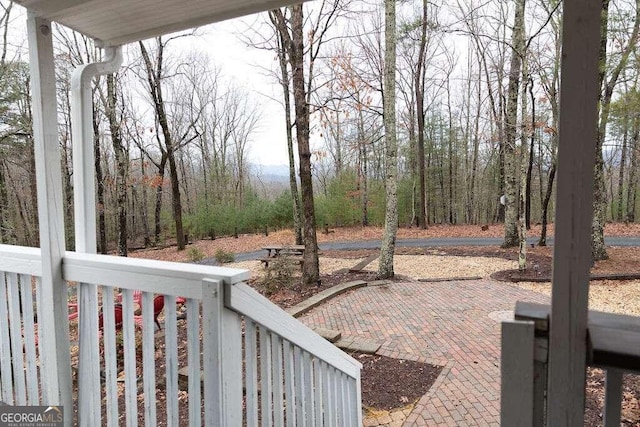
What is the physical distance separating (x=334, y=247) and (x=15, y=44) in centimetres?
1111

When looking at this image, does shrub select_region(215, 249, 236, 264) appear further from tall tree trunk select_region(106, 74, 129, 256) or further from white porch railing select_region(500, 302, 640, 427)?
white porch railing select_region(500, 302, 640, 427)

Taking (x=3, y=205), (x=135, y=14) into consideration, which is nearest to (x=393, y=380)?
(x=135, y=14)

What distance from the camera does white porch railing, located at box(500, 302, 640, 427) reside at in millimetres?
792

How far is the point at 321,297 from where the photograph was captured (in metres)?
6.44

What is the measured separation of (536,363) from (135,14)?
212cm

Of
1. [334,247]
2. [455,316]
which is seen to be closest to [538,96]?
[334,247]

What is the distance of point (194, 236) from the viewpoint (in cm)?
1656

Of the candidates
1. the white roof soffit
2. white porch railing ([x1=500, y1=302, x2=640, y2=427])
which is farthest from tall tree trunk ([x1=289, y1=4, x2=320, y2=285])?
white porch railing ([x1=500, y1=302, x2=640, y2=427])

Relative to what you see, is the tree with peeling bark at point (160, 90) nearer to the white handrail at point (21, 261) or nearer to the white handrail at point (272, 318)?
the white handrail at point (21, 261)

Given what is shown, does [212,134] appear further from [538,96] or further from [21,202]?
[538,96]

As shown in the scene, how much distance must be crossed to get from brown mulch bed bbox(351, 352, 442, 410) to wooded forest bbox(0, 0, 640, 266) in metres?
3.09

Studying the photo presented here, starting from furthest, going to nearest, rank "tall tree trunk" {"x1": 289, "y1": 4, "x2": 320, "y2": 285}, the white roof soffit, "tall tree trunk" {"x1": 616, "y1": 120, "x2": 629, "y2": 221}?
"tall tree trunk" {"x1": 616, "y1": 120, "x2": 629, "y2": 221}
"tall tree trunk" {"x1": 289, "y1": 4, "x2": 320, "y2": 285}
the white roof soffit

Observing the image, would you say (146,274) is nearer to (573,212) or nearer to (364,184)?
(573,212)

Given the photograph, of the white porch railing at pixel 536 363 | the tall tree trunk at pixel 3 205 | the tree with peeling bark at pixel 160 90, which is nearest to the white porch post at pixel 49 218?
the white porch railing at pixel 536 363
